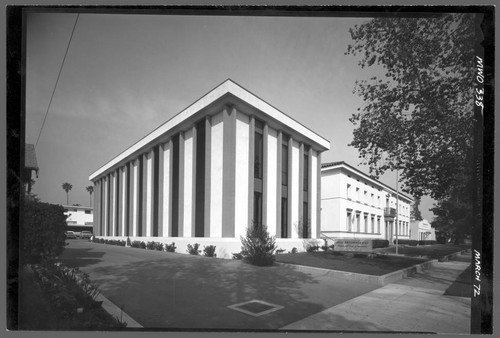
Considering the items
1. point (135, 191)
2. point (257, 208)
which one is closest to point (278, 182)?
point (257, 208)

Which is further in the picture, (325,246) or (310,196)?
(325,246)

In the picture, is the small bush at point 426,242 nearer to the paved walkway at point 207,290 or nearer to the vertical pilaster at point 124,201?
the paved walkway at point 207,290

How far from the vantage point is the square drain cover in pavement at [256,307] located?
6360 millimetres

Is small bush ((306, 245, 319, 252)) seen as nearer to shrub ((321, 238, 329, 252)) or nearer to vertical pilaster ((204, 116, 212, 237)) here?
shrub ((321, 238, 329, 252))

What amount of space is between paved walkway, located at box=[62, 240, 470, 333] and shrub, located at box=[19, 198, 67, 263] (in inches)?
15.8

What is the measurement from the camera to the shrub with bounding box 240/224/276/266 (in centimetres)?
990

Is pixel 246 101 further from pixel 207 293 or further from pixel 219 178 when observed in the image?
pixel 207 293

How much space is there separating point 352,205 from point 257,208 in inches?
305

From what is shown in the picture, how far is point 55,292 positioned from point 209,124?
690 cm

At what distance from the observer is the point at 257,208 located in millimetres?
11008

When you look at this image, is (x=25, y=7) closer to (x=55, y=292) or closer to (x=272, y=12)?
(x=272, y=12)

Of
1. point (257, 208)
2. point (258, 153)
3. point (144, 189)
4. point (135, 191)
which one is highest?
point (258, 153)

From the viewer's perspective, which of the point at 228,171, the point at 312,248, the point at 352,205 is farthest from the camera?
the point at 352,205

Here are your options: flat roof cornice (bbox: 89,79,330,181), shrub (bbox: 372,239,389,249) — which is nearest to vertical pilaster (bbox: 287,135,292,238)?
flat roof cornice (bbox: 89,79,330,181)
